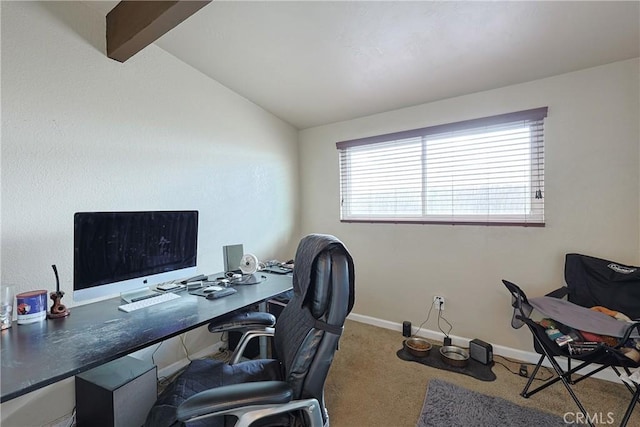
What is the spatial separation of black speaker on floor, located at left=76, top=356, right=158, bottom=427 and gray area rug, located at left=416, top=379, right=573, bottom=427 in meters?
1.55

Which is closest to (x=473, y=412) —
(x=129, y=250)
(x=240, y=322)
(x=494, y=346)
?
(x=494, y=346)

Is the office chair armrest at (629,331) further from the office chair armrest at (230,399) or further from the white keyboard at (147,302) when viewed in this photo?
the white keyboard at (147,302)

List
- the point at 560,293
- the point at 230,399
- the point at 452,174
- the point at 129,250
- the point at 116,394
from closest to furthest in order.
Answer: the point at 230,399
the point at 116,394
the point at 129,250
the point at 560,293
the point at 452,174

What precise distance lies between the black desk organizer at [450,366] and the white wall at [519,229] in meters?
0.29

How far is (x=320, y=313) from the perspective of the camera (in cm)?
105

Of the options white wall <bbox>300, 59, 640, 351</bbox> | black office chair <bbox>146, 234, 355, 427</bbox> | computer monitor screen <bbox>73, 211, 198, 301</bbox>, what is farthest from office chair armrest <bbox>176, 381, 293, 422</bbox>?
white wall <bbox>300, 59, 640, 351</bbox>

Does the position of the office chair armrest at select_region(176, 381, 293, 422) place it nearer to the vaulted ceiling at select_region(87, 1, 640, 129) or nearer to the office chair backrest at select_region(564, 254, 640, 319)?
the vaulted ceiling at select_region(87, 1, 640, 129)

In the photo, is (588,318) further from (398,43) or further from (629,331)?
(398,43)

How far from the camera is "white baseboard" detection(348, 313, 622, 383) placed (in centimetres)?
198

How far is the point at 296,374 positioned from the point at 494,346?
2.12m

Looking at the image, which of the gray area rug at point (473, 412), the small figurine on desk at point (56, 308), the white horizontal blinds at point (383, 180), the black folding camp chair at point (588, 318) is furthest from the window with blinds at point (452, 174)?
the small figurine on desk at point (56, 308)

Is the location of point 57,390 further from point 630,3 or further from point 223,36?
point 630,3

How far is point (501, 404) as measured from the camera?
1756 mm

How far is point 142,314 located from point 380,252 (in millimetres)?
2139
